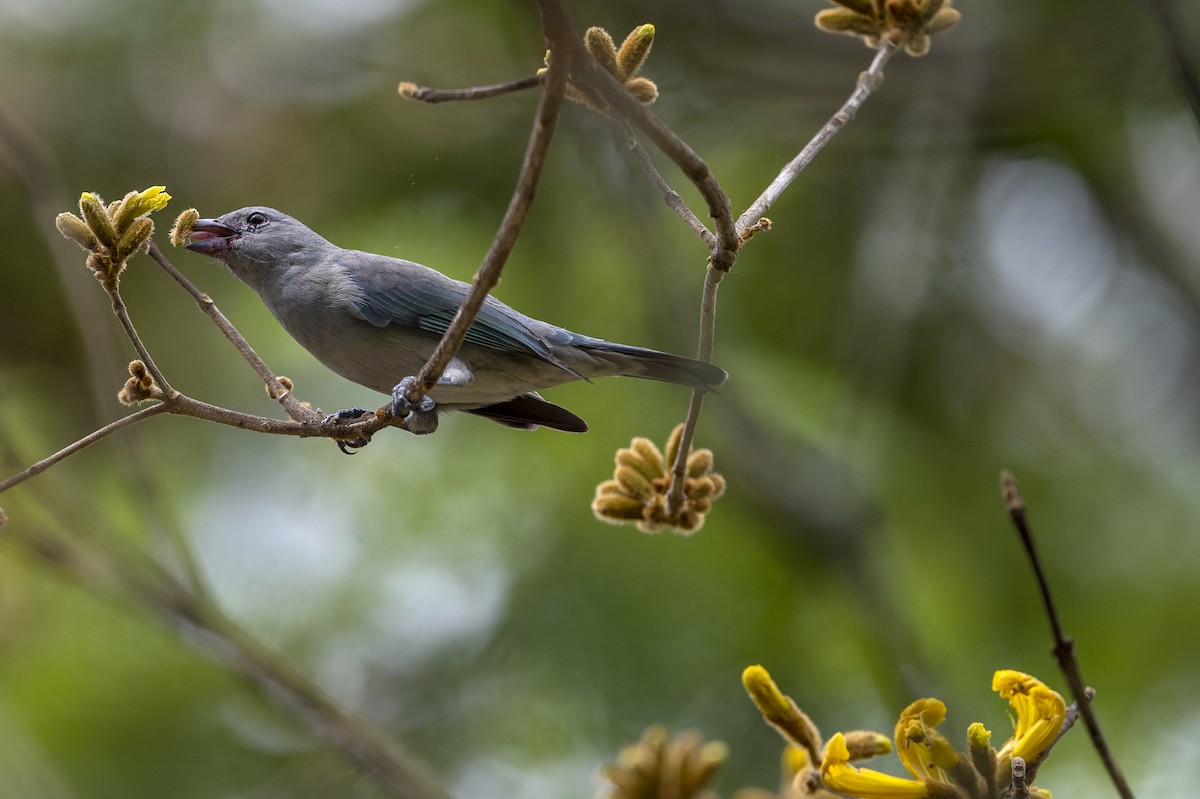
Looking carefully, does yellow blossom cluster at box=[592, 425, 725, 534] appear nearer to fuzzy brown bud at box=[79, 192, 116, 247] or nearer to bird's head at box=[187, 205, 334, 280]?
fuzzy brown bud at box=[79, 192, 116, 247]

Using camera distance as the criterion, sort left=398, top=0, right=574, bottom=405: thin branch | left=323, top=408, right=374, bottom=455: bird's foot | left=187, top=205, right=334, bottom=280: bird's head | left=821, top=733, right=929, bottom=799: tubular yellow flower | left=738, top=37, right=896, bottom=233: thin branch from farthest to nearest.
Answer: left=187, top=205, right=334, bottom=280: bird's head < left=323, top=408, right=374, bottom=455: bird's foot < left=738, top=37, right=896, bottom=233: thin branch < left=821, top=733, right=929, bottom=799: tubular yellow flower < left=398, top=0, right=574, bottom=405: thin branch

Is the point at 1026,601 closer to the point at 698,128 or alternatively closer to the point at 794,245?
the point at 794,245

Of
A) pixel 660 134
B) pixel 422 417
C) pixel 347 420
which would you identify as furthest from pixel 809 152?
pixel 422 417

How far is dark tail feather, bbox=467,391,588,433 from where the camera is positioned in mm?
4754

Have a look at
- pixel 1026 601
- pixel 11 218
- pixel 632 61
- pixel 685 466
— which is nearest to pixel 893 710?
pixel 1026 601

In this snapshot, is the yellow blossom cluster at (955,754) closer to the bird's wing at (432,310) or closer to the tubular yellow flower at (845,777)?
the tubular yellow flower at (845,777)

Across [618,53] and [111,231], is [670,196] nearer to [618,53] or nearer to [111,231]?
[618,53]

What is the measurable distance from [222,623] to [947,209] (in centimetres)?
482

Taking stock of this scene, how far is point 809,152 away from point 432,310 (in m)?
2.08

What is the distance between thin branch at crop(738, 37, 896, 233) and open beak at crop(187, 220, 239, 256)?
9.02 feet

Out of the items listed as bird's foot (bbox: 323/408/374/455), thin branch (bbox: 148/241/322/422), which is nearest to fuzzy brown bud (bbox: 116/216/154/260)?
thin branch (bbox: 148/241/322/422)

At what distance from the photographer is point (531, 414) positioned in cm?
484

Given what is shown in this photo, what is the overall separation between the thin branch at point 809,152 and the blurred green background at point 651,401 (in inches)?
92.4

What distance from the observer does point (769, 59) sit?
766 cm
